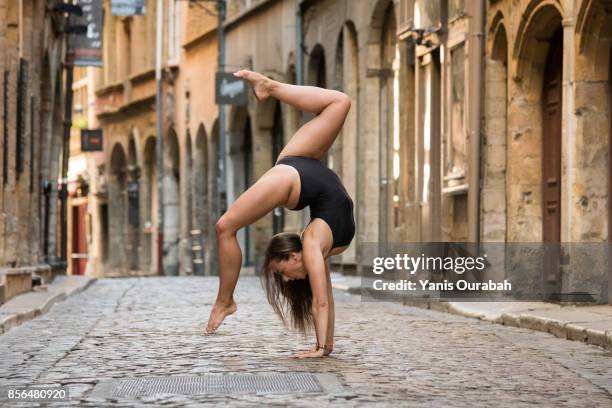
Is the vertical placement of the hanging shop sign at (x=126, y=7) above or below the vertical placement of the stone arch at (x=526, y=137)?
above

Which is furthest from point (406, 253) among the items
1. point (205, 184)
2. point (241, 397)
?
point (205, 184)

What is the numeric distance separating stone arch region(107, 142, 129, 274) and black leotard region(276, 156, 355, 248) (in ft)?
138

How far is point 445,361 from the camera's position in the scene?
32.2 ft

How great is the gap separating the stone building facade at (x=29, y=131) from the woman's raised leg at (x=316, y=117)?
8178 mm

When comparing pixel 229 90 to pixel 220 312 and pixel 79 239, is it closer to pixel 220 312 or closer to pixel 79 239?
pixel 79 239

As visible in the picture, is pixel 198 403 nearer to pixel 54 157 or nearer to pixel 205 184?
pixel 54 157

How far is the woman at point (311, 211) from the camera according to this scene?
957 centimetres

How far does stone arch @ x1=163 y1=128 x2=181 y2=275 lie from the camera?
47.1 metres

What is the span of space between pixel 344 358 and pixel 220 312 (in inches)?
46.9

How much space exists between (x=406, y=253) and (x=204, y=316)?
978 cm

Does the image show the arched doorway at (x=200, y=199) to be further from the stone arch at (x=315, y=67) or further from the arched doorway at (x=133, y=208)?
the stone arch at (x=315, y=67)

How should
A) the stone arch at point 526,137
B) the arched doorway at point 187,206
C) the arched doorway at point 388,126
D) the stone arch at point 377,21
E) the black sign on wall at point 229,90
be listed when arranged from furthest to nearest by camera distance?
the arched doorway at point 187,206, the black sign on wall at point 229,90, the stone arch at point 377,21, the arched doorway at point 388,126, the stone arch at point 526,137

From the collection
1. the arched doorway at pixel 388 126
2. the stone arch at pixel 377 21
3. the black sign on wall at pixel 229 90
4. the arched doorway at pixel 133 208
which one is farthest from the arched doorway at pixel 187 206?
the stone arch at pixel 377 21

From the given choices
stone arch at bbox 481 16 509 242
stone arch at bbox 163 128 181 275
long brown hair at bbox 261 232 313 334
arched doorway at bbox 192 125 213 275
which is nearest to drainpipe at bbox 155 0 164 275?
stone arch at bbox 163 128 181 275
